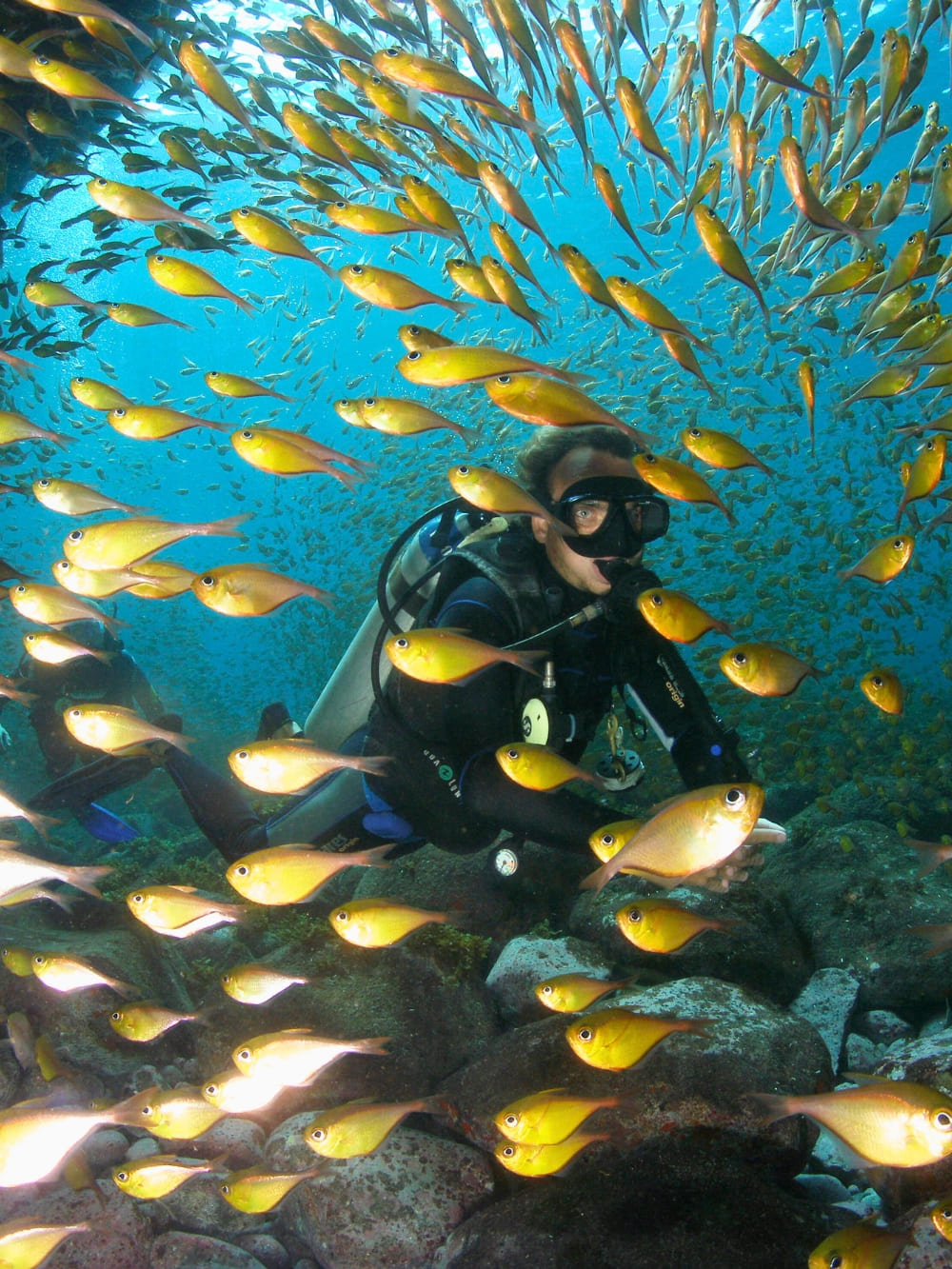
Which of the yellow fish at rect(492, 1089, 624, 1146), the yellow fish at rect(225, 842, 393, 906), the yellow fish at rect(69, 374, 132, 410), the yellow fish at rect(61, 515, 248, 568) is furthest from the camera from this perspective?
the yellow fish at rect(69, 374, 132, 410)

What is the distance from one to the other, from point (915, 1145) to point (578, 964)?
101 inches

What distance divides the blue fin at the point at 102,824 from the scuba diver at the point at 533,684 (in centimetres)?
293

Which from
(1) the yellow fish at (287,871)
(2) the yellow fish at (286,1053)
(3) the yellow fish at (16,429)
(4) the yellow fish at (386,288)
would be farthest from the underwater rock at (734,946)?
(3) the yellow fish at (16,429)

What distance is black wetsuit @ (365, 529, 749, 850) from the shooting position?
10.0 ft

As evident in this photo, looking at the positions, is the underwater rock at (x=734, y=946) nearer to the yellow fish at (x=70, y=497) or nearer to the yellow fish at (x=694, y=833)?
the yellow fish at (x=694, y=833)

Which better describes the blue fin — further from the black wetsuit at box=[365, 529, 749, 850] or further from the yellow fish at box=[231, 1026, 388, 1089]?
the yellow fish at box=[231, 1026, 388, 1089]

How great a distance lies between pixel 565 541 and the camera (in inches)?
134

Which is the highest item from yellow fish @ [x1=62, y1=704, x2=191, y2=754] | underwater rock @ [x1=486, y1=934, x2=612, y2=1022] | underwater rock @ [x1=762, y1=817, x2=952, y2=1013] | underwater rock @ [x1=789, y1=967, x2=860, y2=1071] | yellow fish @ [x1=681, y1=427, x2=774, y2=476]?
yellow fish @ [x1=62, y1=704, x2=191, y2=754]

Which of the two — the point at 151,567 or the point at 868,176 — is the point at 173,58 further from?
the point at 868,176

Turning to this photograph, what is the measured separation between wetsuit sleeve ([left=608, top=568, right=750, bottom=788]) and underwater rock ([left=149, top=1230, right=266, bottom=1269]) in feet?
10.1

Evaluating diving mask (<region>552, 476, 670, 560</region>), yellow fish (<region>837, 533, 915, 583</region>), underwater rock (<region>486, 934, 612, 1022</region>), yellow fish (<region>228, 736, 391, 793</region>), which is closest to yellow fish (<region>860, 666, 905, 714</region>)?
yellow fish (<region>837, 533, 915, 583</region>)

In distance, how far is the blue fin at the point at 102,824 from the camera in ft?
20.5

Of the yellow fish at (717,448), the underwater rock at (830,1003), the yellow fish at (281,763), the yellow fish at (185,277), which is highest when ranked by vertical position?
the yellow fish at (185,277)

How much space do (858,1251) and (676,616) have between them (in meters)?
1.90
